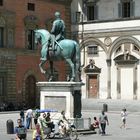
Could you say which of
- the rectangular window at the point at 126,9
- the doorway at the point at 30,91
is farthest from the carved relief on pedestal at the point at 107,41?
the doorway at the point at 30,91

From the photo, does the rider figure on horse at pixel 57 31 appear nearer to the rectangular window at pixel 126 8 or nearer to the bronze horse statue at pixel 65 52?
the bronze horse statue at pixel 65 52

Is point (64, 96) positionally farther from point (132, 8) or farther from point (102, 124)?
point (132, 8)

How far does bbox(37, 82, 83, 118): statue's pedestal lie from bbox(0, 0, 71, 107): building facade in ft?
Answer: 74.6

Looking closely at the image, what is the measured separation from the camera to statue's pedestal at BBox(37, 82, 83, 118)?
27797mm

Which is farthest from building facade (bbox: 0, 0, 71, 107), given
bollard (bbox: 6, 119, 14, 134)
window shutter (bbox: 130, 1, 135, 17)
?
bollard (bbox: 6, 119, 14, 134)

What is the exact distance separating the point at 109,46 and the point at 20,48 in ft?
30.9

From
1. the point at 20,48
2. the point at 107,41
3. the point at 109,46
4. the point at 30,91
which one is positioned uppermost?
the point at 107,41

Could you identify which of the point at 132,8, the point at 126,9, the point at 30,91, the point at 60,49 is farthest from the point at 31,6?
the point at 60,49

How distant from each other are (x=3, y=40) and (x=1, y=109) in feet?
21.8

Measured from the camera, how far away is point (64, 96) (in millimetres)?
28000

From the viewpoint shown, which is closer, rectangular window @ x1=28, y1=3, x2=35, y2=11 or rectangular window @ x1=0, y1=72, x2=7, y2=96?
rectangular window @ x1=0, y1=72, x2=7, y2=96

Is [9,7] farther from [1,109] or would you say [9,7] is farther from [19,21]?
[1,109]

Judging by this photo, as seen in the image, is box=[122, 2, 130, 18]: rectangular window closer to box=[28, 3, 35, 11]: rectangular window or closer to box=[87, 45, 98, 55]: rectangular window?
box=[87, 45, 98, 55]: rectangular window

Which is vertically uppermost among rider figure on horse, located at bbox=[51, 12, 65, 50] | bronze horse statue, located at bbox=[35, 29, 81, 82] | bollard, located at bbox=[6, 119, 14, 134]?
rider figure on horse, located at bbox=[51, 12, 65, 50]
